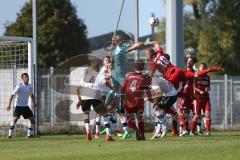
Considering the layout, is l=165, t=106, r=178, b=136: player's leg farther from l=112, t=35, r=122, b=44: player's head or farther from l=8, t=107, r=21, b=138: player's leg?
l=8, t=107, r=21, b=138: player's leg

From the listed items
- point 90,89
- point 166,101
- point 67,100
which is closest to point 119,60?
point 90,89

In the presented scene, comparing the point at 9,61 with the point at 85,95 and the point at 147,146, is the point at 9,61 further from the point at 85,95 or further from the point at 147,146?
the point at 147,146

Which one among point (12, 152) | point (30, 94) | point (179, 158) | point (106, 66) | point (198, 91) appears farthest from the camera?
point (30, 94)

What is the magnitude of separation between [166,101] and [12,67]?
30.3ft

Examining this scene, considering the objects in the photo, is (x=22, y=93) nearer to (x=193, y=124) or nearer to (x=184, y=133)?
(x=184, y=133)

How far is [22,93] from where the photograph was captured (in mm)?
25688

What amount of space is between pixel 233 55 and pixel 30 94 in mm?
33492

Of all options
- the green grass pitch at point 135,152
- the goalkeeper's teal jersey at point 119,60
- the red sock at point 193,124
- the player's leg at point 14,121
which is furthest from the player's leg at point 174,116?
the player's leg at point 14,121

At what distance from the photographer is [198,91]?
23781 millimetres

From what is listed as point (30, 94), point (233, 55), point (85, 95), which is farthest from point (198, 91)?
point (233, 55)

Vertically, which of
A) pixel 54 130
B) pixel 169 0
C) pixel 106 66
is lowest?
pixel 54 130

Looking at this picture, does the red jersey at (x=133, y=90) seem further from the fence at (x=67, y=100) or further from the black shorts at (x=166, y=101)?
the fence at (x=67, y=100)

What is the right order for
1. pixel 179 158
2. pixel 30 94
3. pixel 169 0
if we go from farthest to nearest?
pixel 169 0 < pixel 30 94 < pixel 179 158

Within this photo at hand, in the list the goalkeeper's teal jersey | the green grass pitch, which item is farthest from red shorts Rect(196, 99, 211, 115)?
the green grass pitch
